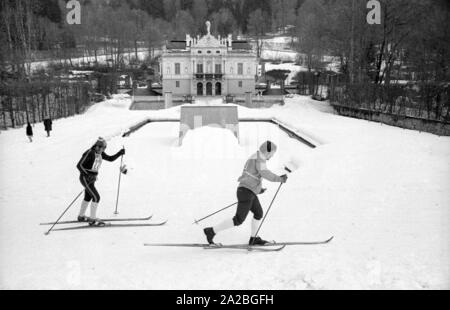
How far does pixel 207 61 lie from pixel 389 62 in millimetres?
30544

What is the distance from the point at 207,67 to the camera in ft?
200

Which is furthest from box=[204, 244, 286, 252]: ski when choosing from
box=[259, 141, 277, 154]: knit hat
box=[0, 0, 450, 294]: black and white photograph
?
box=[259, 141, 277, 154]: knit hat

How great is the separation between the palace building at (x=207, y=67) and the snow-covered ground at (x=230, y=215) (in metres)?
45.1

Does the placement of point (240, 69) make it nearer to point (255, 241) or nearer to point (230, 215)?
point (230, 215)

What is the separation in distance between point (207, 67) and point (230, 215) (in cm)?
5428

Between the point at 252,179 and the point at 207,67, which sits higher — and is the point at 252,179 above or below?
below

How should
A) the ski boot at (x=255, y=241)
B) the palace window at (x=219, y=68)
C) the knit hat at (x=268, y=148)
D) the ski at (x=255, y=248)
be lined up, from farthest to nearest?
the palace window at (x=219, y=68), the ski boot at (x=255, y=241), the ski at (x=255, y=248), the knit hat at (x=268, y=148)

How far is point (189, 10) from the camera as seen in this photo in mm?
124062

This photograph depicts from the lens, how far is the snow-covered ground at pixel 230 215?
5422 millimetres

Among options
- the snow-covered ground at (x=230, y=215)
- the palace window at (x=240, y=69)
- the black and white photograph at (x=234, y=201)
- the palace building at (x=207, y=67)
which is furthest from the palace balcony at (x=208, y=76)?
the snow-covered ground at (x=230, y=215)

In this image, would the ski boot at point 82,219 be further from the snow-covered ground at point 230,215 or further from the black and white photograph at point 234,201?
the snow-covered ground at point 230,215

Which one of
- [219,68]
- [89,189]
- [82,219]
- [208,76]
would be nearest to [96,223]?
[82,219]
